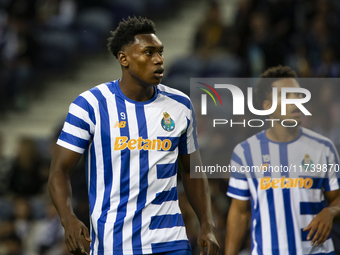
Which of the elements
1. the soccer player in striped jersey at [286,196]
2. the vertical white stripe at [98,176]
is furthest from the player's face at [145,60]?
the soccer player in striped jersey at [286,196]

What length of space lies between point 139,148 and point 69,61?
5.44 metres

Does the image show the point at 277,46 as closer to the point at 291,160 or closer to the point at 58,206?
the point at 291,160

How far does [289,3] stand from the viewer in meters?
7.09

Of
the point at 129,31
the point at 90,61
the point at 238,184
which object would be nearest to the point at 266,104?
the point at 238,184

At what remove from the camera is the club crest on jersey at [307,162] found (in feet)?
10.8

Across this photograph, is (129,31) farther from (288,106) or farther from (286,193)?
(286,193)

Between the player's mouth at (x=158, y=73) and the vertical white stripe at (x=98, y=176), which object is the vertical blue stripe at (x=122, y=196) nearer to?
the vertical white stripe at (x=98, y=176)

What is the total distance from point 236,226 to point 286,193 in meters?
0.38

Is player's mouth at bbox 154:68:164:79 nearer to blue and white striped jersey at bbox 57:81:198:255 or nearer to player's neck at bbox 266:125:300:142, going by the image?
blue and white striped jersey at bbox 57:81:198:255

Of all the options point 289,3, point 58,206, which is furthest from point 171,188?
point 289,3

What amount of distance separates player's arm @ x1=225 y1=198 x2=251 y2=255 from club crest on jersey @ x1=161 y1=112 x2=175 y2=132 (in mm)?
803

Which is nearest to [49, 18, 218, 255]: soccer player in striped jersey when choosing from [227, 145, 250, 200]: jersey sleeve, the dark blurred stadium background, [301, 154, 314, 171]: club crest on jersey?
[227, 145, 250, 200]: jersey sleeve

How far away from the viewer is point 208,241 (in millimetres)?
2648

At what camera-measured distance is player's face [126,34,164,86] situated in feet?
8.91
